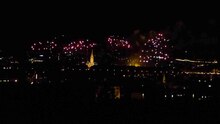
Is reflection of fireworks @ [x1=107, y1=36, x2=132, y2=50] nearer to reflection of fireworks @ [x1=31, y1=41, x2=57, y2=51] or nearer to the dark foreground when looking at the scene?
reflection of fireworks @ [x1=31, y1=41, x2=57, y2=51]

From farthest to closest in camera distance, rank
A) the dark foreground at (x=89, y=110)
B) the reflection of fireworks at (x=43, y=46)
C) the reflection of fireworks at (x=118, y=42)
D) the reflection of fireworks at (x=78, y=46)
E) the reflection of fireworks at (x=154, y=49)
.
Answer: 1. the reflection of fireworks at (x=118, y=42)
2. the reflection of fireworks at (x=78, y=46)
3. the reflection of fireworks at (x=43, y=46)
4. the reflection of fireworks at (x=154, y=49)
5. the dark foreground at (x=89, y=110)

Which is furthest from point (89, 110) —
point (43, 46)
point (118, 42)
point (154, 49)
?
point (118, 42)

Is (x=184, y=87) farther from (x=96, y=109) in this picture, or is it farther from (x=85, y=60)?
(x=85, y=60)

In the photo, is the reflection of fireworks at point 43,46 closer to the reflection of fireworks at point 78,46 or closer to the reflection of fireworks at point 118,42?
the reflection of fireworks at point 78,46

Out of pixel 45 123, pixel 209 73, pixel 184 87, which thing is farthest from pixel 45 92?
pixel 209 73

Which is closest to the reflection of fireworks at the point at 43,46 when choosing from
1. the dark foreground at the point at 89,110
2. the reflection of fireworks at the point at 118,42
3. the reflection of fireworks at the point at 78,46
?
the reflection of fireworks at the point at 78,46

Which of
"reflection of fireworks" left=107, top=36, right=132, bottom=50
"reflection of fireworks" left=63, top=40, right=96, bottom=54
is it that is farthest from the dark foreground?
"reflection of fireworks" left=107, top=36, right=132, bottom=50
